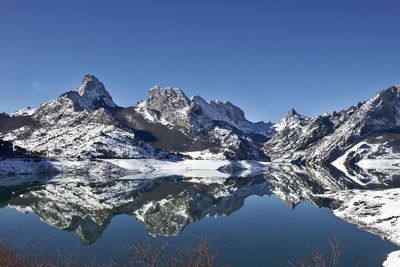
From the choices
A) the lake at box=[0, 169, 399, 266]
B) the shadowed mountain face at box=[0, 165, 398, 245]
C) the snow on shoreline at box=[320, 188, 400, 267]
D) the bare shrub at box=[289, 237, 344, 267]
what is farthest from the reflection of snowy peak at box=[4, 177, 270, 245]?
the bare shrub at box=[289, 237, 344, 267]

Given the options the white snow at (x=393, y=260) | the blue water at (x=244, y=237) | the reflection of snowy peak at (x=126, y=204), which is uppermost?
the reflection of snowy peak at (x=126, y=204)

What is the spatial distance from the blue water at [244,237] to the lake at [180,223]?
4.9 inches

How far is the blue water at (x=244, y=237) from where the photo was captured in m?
48.2

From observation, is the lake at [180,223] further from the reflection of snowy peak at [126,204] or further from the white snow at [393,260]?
the white snow at [393,260]

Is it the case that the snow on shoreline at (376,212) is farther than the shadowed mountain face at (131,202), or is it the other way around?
the shadowed mountain face at (131,202)

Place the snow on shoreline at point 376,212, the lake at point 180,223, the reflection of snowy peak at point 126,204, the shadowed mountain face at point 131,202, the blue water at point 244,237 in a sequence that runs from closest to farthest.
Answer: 1. the blue water at point 244,237
2. the lake at point 180,223
3. the snow on shoreline at point 376,212
4. the reflection of snowy peak at point 126,204
5. the shadowed mountain face at point 131,202

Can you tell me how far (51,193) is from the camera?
360 ft

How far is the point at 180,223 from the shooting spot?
73.4 meters

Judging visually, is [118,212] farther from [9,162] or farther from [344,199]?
[9,162]

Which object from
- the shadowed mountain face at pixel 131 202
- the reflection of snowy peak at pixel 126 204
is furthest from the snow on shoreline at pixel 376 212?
the reflection of snowy peak at pixel 126 204

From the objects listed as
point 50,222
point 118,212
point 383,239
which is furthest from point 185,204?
point 383,239

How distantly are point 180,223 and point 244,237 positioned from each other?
16.7m

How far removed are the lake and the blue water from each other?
0.40 feet

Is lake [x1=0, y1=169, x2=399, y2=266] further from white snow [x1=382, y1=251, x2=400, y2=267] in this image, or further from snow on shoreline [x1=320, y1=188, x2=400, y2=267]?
snow on shoreline [x1=320, y1=188, x2=400, y2=267]
